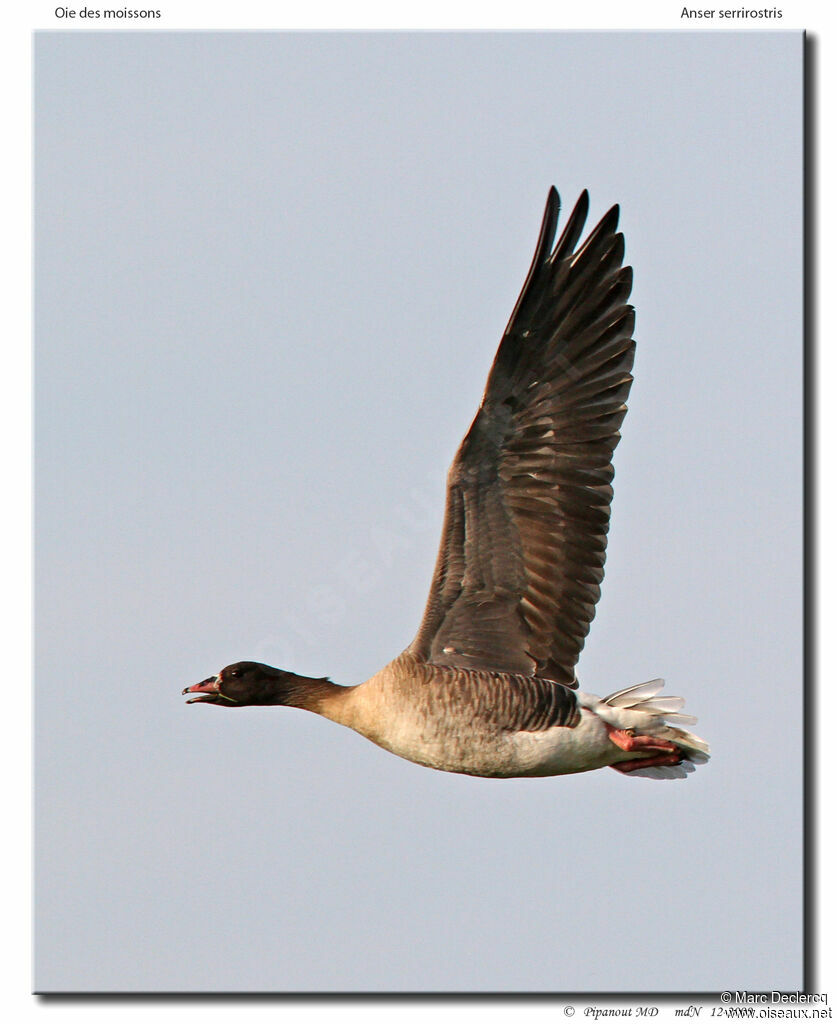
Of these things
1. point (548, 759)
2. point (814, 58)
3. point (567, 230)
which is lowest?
point (548, 759)

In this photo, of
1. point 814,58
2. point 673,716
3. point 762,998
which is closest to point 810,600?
point 673,716

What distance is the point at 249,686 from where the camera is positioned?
1240 cm

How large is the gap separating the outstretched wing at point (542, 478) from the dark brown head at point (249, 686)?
137 centimetres

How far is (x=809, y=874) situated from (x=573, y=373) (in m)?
4.83

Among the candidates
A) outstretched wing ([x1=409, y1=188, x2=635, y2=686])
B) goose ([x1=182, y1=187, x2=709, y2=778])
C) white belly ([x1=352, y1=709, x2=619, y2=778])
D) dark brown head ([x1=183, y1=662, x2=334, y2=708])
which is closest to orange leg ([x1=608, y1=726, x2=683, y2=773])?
goose ([x1=182, y1=187, x2=709, y2=778])

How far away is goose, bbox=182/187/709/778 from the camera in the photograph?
11.2 meters

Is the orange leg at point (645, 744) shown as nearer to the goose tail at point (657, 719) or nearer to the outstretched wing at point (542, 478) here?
the goose tail at point (657, 719)

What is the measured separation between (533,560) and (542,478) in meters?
0.68

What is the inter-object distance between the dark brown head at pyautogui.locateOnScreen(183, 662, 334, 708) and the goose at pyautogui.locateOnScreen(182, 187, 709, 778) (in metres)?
0.73

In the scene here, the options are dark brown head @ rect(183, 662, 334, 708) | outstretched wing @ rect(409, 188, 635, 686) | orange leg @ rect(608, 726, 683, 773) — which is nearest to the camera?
outstretched wing @ rect(409, 188, 635, 686)

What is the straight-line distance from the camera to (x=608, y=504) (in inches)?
460

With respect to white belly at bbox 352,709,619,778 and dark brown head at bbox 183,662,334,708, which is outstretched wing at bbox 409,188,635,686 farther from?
dark brown head at bbox 183,662,334,708

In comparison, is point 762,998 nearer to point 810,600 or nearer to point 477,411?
point 810,600

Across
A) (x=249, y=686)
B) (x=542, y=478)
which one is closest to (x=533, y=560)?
(x=542, y=478)
